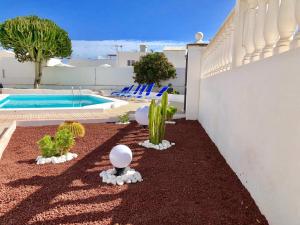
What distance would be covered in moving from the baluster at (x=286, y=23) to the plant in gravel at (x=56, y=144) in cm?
331

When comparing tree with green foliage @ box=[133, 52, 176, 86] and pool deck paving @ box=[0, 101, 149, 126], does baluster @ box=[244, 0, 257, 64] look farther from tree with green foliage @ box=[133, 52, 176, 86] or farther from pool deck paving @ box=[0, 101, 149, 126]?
tree with green foliage @ box=[133, 52, 176, 86]

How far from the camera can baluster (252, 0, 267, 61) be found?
2.65 metres

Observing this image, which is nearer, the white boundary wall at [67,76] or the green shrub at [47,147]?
the green shrub at [47,147]

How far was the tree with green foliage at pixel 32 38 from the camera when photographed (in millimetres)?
21656

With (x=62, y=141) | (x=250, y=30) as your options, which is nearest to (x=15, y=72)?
(x=62, y=141)

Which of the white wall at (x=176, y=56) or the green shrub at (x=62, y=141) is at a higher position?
the white wall at (x=176, y=56)

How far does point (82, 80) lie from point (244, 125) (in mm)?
25297

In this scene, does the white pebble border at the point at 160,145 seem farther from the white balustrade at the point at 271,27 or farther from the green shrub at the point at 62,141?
the white balustrade at the point at 271,27

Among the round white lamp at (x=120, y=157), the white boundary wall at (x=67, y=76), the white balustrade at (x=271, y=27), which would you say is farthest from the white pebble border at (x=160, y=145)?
the white boundary wall at (x=67, y=76)

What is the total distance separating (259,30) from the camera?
9.04ft

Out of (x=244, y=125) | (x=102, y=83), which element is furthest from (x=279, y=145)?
(x=102, y=83)

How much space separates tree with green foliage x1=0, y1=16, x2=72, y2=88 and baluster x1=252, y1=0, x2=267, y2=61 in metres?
22.5

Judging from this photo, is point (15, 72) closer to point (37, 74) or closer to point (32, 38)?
point (37, 74)

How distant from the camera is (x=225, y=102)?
4.24 metres
